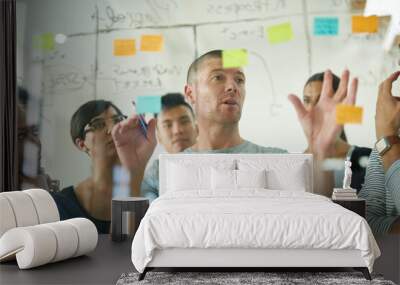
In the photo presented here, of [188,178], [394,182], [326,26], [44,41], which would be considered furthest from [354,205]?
[44,41]

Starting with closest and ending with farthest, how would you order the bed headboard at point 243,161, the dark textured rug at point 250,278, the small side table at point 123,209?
the dark textured rug at point 250,278 → the small side table at point 123,209 → the bed headboard at point 243,161

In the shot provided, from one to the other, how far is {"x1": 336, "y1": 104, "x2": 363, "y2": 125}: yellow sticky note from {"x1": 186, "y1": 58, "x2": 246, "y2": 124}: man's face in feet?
3.33

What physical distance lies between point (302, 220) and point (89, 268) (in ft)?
5.46

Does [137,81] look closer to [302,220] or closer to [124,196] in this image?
[124,196]

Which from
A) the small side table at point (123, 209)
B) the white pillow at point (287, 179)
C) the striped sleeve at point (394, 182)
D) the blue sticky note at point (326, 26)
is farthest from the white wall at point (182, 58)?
the small side table at point (123, 209)

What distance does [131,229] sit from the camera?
6.51 meters

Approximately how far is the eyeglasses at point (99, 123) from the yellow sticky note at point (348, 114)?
7.38 ft

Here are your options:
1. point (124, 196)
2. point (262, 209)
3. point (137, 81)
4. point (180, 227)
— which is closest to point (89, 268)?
point (180, 227)

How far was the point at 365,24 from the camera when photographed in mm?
6527

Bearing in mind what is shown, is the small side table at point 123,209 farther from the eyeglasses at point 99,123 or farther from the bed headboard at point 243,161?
the eyeglasses at point 99,123

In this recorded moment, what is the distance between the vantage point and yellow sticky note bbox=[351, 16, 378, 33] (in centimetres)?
652

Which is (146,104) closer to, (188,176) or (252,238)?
(188,176)

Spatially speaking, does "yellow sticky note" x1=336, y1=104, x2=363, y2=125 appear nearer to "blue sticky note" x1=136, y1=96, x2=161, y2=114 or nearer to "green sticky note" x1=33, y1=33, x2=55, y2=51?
"blue sticky note" x1=136, y1=96, x2=161, y2=114

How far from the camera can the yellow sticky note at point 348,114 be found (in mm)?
6543
